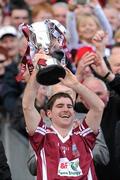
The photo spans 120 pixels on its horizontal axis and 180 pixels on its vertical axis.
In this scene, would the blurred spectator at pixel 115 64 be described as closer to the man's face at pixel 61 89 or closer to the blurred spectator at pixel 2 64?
the man's face at pixel 61 89

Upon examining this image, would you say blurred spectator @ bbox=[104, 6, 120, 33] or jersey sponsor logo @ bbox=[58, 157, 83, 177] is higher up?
blurred spectator @ bbox=[104, 6, 120, 33]

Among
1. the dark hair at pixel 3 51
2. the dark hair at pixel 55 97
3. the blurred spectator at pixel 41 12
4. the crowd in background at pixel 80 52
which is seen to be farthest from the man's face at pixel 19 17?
the dark hair at pixel 55 97

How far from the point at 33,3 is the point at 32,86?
21.1ft

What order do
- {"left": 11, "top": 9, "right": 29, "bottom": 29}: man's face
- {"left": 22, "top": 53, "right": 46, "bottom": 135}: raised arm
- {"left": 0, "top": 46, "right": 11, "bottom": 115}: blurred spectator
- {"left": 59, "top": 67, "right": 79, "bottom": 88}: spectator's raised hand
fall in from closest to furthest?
{"left": 22, "top": 53, "right": 46, "bottom": 135}: raised arm, {"left": 59, "top": 67, "right": 79, "bottom": 88}: spectator's raised hand, {"left": 0, "top": 46, "right": 11, "bottom": 115}: blurred spectator, {"left": 11, "top": 9, "right": 29, "bottom": 29}: man's face

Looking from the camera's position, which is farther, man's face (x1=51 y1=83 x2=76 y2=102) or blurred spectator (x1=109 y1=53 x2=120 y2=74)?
blurred spectator (x1=109 y1=53 x2=120 y2=74)

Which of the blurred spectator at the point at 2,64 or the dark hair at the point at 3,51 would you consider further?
the dark hair at the point at 3,51

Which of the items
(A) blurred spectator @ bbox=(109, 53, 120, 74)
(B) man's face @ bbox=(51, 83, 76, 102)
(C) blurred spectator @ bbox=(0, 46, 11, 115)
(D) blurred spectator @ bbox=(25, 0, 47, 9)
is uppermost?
(D) blurred spectator @ bbox=(25, 0, 47, 9)

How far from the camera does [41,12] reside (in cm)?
1138

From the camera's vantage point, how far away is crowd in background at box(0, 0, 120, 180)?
7445 mm

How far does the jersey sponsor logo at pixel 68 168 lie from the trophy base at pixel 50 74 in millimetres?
740

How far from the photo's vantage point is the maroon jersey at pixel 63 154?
6.56 m

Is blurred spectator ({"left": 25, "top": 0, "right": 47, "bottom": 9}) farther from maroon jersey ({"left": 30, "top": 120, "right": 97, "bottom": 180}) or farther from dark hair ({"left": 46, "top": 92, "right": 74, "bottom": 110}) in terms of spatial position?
maroon jersey ({"left": 30, "top": 120, "right": 97, "bottom": 180})

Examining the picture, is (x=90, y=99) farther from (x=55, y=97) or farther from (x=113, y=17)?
(x=113, y=17)

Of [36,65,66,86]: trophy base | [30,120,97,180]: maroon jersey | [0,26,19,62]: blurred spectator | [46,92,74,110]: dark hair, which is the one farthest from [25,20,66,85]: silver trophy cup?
[0,26,19,62]: blurred spectator
